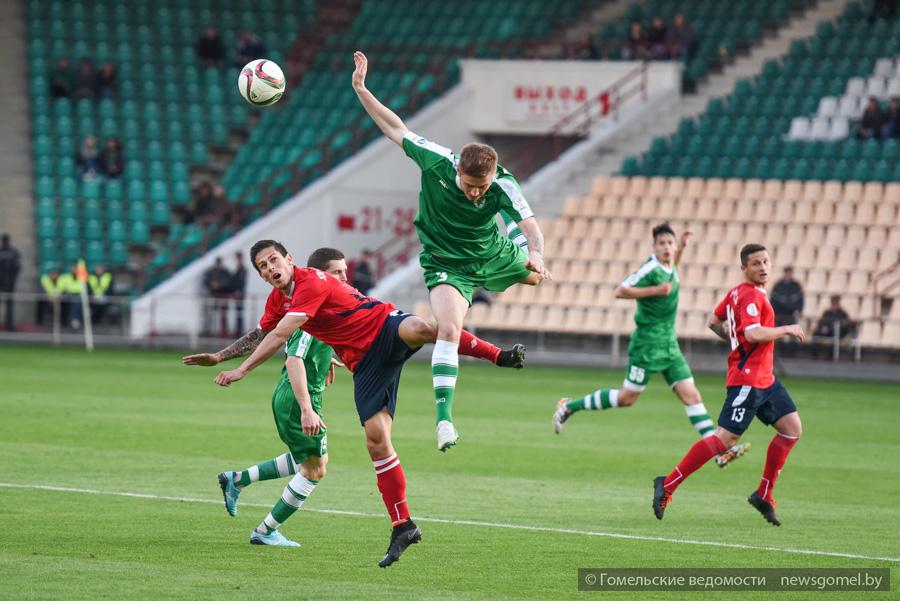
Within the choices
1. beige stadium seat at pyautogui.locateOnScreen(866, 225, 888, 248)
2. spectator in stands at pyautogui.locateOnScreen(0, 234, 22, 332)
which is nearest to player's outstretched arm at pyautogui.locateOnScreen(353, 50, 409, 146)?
beige stadium seat at pyautogui.locateOnScreen(866, 225, 888, 248)

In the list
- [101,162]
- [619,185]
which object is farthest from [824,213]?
[101,162]

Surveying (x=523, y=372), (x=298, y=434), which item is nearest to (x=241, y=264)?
(x=523, y=372)

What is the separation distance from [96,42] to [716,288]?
17.3 m

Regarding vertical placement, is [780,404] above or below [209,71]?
below

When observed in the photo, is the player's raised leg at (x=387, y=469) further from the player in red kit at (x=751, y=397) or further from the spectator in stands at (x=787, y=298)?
the spectator in stands at (x=787, y=298)

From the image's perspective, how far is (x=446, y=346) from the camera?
32.7 feet

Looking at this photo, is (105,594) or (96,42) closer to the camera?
(105,594)

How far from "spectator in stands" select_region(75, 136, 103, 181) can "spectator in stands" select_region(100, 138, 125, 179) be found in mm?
91

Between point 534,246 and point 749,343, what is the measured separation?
6.59 ft

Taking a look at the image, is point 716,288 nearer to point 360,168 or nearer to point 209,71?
point 360,168

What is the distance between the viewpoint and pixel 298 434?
9.71 metres

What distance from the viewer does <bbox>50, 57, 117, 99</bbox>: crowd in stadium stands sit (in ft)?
119

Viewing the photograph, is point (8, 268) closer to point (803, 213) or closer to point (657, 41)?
point (657, 41)

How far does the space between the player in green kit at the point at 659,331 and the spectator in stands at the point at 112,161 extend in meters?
21.9
